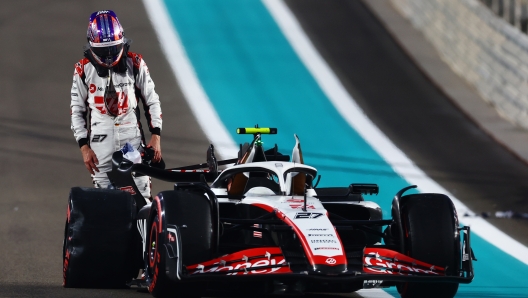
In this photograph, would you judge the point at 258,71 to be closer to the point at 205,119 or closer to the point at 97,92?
the point at 205,119

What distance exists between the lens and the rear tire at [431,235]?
A: 6.83 metres

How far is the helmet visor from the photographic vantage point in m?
8.76

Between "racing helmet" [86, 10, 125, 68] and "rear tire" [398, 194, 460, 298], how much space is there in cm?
303

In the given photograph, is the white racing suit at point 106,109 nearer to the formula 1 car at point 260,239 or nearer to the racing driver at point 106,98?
the racing driver at point 106,98

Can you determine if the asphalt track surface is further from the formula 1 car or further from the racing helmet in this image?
the racing helmet

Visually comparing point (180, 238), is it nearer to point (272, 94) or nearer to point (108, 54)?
point (108, 54)

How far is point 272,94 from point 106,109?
330 inches

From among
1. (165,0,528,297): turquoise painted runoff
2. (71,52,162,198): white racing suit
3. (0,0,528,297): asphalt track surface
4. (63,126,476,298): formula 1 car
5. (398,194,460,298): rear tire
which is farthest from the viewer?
(165,0,528,297): turquoise painted runoff

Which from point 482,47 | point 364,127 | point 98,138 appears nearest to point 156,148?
point 98,138

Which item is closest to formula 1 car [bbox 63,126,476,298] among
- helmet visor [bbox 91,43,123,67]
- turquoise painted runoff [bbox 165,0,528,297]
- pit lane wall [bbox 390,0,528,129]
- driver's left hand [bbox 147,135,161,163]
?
driver's left hand [bbox 147,135,161,163]

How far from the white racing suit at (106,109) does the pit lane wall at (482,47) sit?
8.56m

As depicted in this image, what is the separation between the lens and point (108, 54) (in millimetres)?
8781

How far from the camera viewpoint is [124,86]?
8.98m

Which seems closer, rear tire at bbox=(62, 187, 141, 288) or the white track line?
rear tire at bbox=(62, 187, 141, 288)
